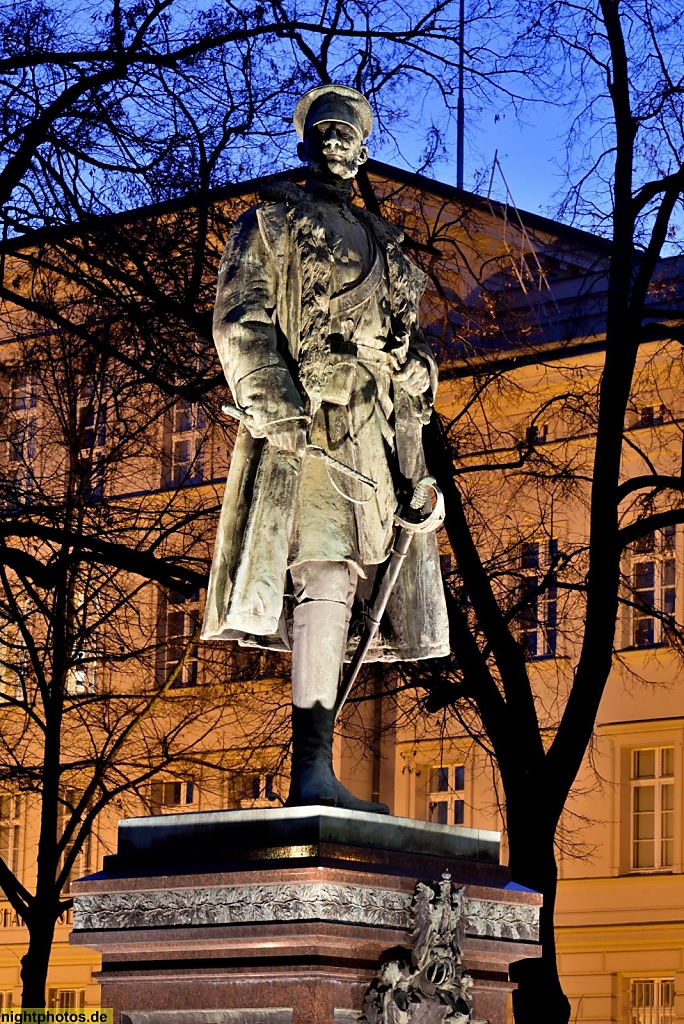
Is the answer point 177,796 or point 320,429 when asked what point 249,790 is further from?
point 320,429

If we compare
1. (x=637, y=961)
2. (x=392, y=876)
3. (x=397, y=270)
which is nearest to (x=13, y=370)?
(x=397, y=270)

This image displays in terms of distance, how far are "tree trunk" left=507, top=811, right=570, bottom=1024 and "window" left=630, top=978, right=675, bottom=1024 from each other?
1835cm

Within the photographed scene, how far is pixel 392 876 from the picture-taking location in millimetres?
7543

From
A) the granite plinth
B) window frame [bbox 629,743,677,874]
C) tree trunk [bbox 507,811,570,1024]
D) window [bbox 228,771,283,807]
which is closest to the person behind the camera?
the granite plinth

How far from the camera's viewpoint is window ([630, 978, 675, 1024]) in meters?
33.0

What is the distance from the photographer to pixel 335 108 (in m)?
8.52

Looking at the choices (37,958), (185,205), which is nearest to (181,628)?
(37,958)

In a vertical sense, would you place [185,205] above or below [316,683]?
above

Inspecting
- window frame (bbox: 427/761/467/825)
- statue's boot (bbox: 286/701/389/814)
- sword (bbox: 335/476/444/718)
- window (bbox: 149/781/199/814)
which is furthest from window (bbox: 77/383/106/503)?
window frame (bbox: 427/761/467/825)

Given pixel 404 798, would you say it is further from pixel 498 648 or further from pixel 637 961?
pixel 498 648

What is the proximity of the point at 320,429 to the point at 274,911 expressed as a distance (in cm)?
177

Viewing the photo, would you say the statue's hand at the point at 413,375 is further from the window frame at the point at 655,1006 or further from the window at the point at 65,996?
the window at the point at 65,996

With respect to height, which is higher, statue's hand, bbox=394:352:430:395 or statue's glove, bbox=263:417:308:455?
statue's hand, bbox=394:352:430:395

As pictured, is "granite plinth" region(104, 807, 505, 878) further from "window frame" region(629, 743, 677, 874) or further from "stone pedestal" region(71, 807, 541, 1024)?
"window frame" region(629, 743, 677, 874)
